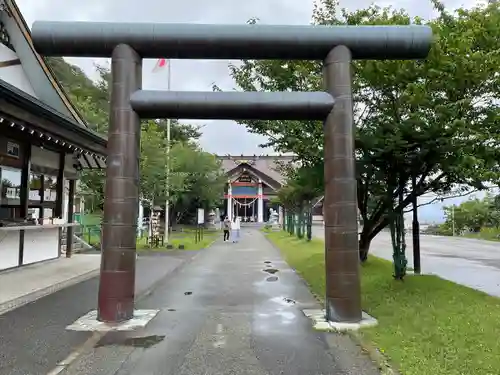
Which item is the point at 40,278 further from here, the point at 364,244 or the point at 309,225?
the point at 309,225

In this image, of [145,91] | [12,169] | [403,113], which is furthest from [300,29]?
[12,169]

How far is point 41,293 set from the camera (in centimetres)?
876

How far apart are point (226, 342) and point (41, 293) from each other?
15.8ft

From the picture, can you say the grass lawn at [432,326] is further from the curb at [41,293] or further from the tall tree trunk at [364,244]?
the curb at [41,293]

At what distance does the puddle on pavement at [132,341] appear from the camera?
5.59 m

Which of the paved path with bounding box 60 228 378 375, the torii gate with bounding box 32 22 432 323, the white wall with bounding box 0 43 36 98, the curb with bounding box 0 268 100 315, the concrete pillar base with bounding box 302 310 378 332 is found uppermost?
the white wall with bounding box 0 43 36 98

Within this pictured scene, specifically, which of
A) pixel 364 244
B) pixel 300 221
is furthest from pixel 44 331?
pixel 300 221

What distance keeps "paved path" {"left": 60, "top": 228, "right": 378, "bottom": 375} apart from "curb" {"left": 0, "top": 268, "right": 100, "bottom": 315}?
2058mm

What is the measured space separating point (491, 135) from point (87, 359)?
770 centimetres

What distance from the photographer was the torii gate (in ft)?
22.1

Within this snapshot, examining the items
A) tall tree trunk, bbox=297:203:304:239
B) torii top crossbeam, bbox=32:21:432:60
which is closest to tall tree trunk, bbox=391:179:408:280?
torii top crossbeam, bbox=32:21:432:60

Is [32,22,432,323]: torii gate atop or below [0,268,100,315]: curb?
atop

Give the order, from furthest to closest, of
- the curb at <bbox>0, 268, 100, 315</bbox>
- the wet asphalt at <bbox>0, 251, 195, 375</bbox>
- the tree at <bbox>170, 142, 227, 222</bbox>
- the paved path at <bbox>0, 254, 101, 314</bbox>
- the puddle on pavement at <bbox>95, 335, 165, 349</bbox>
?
the tree at <bbox>170, 142, 227, 222</bbox>, the paved path at <bbox>0, 254, 101, 314</bbox>, the curb at <bbox>0, 268, 100, 315</bbox>, the puddle on pavement at <bbox>95, 335, 165, 349</bbox>, the wet asphalt at <bbox>0, 251, 195, 375</bbox>

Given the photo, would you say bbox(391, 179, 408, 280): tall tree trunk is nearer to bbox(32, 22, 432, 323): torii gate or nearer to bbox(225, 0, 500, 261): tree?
bbox(225, 0, 500, 261): tree
